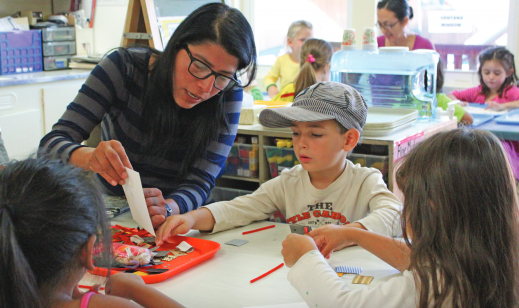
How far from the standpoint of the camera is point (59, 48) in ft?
13.6

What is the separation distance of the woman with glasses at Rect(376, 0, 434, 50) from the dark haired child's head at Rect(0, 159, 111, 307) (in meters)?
3.17

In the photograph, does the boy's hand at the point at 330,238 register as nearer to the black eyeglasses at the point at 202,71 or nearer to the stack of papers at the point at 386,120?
the black eyeglasses at the point at 202,71

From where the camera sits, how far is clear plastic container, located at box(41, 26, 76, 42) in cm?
404

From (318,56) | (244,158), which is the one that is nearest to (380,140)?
(244,158)

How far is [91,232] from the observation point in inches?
29.4

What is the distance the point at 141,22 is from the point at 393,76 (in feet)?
4.33

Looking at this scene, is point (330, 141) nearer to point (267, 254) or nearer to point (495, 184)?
point (267, 254)

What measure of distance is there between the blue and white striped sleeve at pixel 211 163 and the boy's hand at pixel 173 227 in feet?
0.53

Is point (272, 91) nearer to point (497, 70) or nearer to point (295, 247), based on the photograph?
point (497, 70)

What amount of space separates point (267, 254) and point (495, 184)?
1.82ft

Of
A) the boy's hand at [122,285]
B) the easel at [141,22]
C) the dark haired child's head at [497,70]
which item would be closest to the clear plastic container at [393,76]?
the easel at [141,22]

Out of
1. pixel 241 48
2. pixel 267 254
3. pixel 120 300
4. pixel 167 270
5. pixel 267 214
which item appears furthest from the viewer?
pixel 267 214

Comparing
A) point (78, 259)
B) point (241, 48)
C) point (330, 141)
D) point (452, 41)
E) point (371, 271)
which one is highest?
point (452, 41)

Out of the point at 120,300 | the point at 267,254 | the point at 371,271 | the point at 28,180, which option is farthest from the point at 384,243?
the point at 28,180
